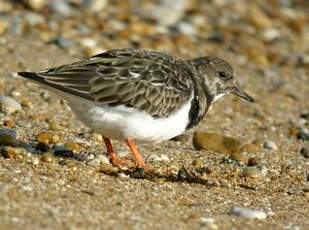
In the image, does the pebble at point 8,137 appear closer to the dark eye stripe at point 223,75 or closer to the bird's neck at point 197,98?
the bird's neck at point 197,98

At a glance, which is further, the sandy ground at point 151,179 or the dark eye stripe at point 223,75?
the dark eye stripe at point 223,75

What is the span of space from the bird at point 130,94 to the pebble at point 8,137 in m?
0.61

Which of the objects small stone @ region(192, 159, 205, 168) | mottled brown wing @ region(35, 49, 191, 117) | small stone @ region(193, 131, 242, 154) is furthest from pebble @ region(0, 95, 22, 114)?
small stone @ region(192, 159, 205, 168)

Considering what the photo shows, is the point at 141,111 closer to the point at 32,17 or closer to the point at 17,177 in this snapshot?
the point at 17,177

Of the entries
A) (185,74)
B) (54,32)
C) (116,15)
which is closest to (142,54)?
(185,74)

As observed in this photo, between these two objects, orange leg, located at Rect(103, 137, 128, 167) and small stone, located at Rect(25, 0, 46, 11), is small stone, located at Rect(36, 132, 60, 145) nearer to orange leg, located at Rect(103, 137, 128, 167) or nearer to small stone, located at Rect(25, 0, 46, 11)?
orange leg, located at Rect(103, 137, 128, 167)

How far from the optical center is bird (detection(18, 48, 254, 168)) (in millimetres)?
5047

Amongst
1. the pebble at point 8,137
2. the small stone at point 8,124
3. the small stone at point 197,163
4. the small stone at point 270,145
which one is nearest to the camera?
the pebble at point 8,137

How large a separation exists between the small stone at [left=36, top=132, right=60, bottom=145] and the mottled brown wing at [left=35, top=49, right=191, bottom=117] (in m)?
0.72

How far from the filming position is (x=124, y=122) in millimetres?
5051

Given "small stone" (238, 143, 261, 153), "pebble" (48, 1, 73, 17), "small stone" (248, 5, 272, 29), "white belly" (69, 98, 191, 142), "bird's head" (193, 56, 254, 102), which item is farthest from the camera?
"small stone" (248, 5, 272, 29)

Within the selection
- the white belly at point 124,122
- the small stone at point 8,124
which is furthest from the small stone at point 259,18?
the white belly at point 124,122

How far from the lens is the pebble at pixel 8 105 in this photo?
6.36 meters

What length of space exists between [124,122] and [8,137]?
998mm
